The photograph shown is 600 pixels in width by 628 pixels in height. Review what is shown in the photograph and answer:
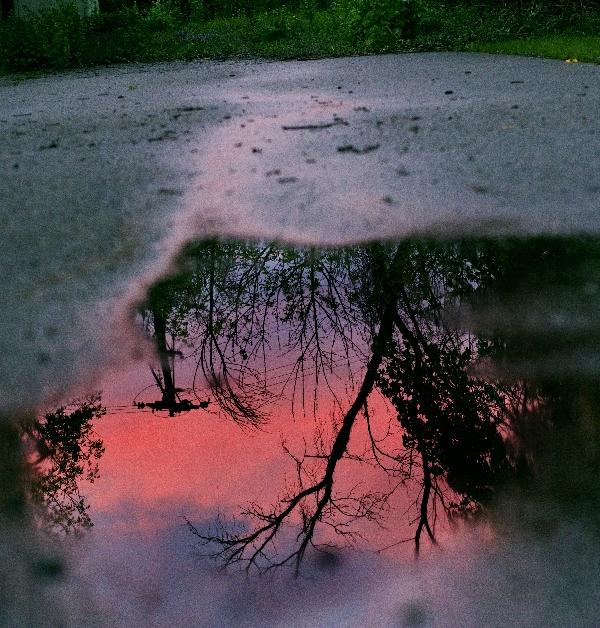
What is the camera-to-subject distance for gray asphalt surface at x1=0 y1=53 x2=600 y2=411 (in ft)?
8.23

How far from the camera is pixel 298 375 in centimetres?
202

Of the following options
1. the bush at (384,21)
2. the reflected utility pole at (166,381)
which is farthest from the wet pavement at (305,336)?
the bush at (384,21)

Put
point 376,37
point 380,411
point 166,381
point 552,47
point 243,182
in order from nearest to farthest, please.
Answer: point 380,411 < point 166,381 < point 243,182 < point 552,47 < point 376,37

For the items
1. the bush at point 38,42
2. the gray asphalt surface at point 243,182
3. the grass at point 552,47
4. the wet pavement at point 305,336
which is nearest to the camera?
the wet pavement at point 305,336

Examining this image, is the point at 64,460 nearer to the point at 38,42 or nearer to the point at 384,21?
the point at 384,21

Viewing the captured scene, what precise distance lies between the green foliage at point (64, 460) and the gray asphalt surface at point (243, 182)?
0.42ft

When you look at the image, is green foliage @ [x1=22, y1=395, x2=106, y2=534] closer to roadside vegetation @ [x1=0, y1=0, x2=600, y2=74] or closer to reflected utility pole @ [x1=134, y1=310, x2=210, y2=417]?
reflected utility pole @ [x1=134, y1=310, x2=210, y2=417]

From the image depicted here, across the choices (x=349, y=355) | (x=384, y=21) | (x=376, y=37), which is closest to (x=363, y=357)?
(x=349, y=355)

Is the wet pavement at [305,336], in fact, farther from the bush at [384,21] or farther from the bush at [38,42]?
the bush at [38,42]

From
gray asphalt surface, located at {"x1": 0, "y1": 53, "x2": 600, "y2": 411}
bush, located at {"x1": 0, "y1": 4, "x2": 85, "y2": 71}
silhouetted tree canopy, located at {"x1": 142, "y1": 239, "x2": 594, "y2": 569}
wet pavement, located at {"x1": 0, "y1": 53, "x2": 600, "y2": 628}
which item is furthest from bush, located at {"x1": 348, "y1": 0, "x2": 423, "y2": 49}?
silhouetted tree canopy, located at {"x1": 142, "y1": 239, "x2": 594, "y2": 569}

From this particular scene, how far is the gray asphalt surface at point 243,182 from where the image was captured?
2508 mm

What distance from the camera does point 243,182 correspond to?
3.92m

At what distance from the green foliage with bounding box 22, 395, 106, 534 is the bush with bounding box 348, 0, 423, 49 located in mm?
10831

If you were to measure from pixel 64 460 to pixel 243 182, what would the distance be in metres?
2.42
